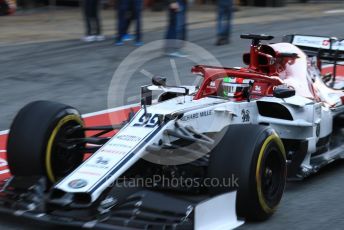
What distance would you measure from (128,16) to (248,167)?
29.5ft

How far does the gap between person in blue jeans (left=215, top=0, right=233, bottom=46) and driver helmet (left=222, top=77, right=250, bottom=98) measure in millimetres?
7378

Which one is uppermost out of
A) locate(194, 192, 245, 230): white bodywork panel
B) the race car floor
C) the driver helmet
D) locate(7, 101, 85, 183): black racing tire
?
the driver helmet

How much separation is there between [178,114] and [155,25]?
11703 mm

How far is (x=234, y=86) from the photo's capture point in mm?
6316

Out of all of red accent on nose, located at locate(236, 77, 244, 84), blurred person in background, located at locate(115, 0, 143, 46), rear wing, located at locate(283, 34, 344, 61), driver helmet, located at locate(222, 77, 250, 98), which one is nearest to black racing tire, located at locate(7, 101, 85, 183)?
driver helmet, located at locate(222, 77, 250, 98)

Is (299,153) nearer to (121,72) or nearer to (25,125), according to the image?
(25,125)

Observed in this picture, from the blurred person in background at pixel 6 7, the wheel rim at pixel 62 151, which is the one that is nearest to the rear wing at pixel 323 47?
the wheel rim at pixel 62 151

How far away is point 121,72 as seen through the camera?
1155 cm

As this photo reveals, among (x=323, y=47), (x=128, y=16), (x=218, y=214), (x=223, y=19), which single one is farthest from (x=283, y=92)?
(x=128, y=16)

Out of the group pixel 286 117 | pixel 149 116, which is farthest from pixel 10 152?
pixel 286 117

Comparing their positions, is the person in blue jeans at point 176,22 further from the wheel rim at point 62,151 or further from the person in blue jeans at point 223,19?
the wheel rim at point 62,151

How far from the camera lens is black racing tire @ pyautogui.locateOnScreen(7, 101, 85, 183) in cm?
560

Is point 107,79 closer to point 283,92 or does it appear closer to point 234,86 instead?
point 234,86

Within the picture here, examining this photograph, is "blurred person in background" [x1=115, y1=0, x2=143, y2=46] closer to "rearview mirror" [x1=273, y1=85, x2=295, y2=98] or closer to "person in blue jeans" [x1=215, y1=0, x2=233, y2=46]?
"person in blue jeans" [x1=215, y1=0, x2=233, y2=46]
